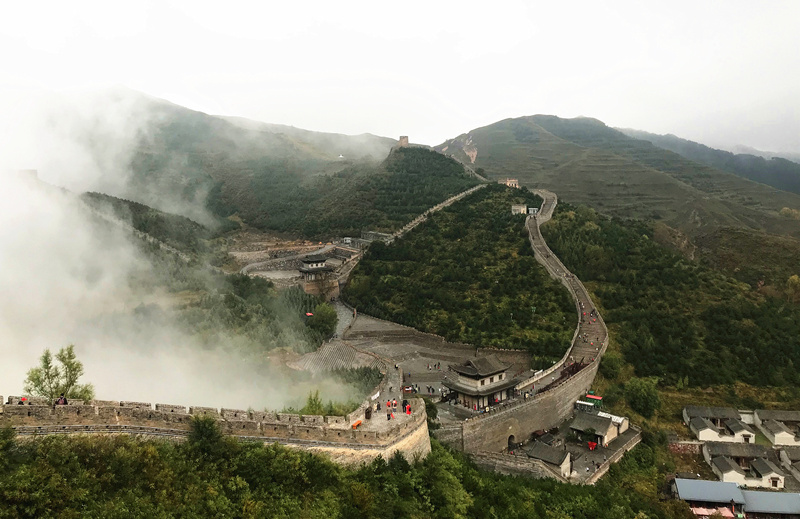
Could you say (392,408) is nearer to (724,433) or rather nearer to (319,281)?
(724,433)

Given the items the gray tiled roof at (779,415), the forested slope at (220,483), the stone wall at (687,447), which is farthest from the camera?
the gray tiled roof at (779,415)

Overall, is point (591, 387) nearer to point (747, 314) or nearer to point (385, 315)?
point (747, 314)

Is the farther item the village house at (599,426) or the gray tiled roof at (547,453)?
the village house at (599,426)

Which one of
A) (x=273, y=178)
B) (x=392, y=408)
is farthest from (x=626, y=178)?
(x=392, y=408)

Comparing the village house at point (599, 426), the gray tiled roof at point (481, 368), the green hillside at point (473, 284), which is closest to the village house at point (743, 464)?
the village house at point (599, 426)

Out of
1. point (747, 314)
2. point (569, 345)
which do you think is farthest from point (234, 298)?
point (747, 314)

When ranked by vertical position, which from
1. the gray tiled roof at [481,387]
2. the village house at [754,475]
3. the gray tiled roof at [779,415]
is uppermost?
the gray tiled roof at [481,387]

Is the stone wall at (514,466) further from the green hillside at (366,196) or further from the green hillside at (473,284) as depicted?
the green hillside at (366,196)
